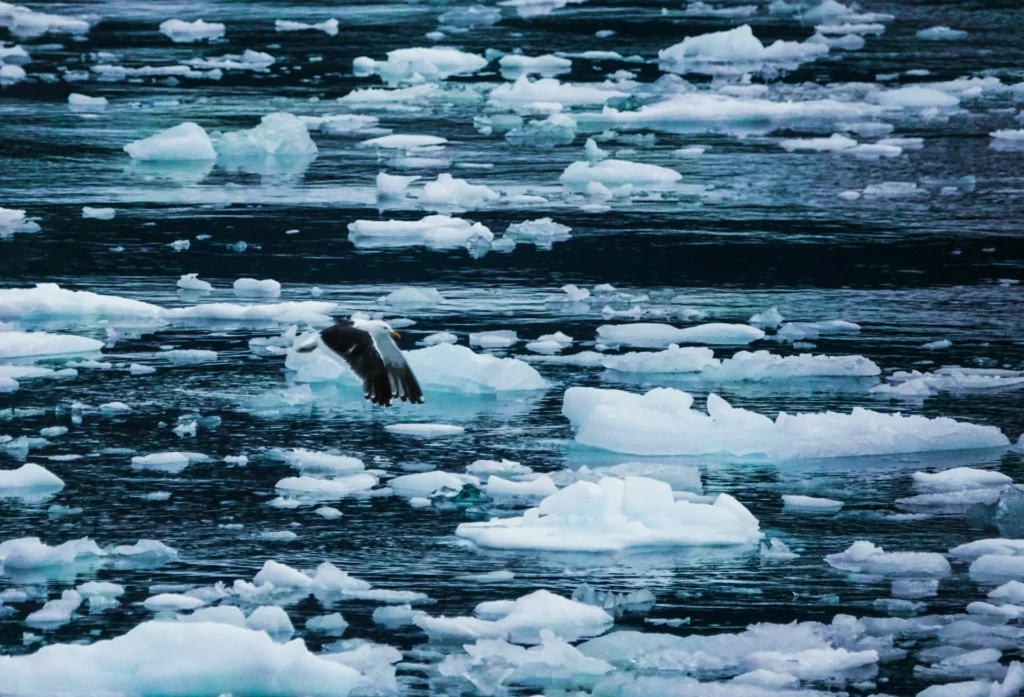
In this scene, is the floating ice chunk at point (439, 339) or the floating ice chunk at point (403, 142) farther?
the floating ice chunk at point (403, 142)

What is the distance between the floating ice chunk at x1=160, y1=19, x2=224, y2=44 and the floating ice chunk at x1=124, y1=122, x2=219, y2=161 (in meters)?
7.81

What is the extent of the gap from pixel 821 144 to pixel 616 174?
7.87 feet

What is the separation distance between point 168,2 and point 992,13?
10544mm

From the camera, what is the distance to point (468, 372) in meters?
9.42

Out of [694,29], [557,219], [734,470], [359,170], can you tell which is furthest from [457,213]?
[694,29]

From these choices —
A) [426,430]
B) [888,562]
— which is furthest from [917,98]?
[888,562]

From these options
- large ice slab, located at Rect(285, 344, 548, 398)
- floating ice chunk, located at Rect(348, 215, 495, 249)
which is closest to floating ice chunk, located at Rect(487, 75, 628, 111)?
floating ice chunk, located at Rect(348, 215, 495, 249)

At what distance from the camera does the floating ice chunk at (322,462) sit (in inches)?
325

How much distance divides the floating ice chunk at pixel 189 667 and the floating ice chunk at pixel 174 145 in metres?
9.56

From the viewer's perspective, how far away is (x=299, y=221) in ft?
43.2

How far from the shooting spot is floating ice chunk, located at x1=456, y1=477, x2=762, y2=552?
7.40m

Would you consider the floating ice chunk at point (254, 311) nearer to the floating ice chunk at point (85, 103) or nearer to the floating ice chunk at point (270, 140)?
the floating ice chunk at point (270, 140)

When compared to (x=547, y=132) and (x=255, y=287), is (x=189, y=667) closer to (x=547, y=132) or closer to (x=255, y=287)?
(x=255, y=287)

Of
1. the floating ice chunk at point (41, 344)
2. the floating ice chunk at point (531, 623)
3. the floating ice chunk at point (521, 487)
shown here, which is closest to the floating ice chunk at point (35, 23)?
the floating ice chunk at point (41, 344)
